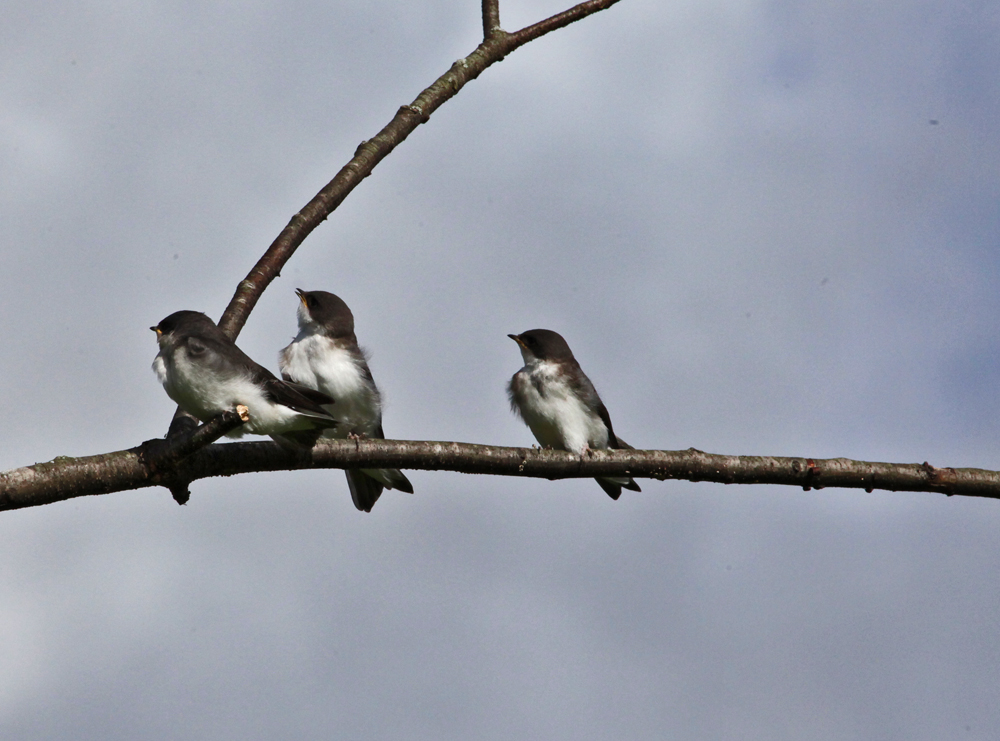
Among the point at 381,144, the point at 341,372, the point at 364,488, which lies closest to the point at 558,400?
the point at 364,488

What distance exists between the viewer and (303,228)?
5.54 m

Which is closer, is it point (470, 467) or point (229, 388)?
point (470, 467)

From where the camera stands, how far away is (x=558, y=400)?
356 inches

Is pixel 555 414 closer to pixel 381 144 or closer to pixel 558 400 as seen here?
pixel 558 400

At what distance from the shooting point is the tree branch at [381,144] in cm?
544

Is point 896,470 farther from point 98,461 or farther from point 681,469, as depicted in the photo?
point 98,461

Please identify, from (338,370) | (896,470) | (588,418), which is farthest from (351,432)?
(896,470)

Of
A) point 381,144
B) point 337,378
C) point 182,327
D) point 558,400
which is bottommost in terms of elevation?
point 182,327

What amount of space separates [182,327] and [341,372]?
2285mm

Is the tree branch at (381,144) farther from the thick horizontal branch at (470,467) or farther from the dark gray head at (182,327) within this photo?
the thick horizontal branch at (470,467)

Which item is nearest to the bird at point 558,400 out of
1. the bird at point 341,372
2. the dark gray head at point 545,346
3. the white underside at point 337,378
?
the dark gray head at point 545,346

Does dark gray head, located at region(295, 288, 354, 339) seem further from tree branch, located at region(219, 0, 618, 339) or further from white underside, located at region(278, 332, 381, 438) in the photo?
tree branch, located at region(219, 0, 618, 339)

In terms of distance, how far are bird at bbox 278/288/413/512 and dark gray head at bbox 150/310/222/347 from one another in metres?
1.94

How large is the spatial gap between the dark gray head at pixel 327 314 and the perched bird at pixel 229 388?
2668 millimetres
